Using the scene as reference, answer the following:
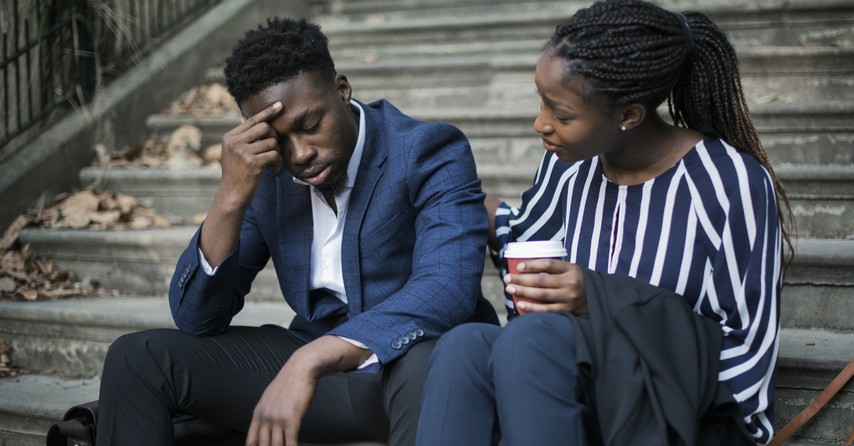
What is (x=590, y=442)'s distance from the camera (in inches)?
77.6

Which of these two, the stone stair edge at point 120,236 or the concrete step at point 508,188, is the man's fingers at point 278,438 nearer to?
the stone stair edge at point 120,236

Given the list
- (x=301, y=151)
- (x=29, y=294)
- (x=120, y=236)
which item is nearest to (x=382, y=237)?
(x=301, y=151)

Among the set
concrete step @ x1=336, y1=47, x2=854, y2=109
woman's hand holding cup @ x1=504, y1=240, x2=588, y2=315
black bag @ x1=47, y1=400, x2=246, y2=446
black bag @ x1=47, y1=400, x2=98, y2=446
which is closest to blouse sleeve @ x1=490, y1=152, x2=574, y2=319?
woman's hand holding cup @ x1=504, y1=240, x2=588, y2=315

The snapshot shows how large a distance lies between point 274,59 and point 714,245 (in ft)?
3.75

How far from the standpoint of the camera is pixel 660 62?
2.08m

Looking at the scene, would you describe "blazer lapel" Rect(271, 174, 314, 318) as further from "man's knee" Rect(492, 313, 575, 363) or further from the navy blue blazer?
"man's knee" Rect(492, 313, 575, 363)

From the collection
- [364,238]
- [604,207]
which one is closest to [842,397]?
[604,207]

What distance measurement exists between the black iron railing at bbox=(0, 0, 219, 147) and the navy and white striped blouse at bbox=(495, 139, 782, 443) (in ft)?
9.86

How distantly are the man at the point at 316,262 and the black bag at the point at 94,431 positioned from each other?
0.24 feet

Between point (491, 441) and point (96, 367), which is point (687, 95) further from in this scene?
point (96, 367)

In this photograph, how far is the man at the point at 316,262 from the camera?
2.20 meters

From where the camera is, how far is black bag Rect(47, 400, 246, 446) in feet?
7.65

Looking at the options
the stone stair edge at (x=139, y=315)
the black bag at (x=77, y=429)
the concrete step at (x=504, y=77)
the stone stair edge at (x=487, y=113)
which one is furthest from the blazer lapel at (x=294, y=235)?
the concrete step at (x=504, y=77)

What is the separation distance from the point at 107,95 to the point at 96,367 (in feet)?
5.46
